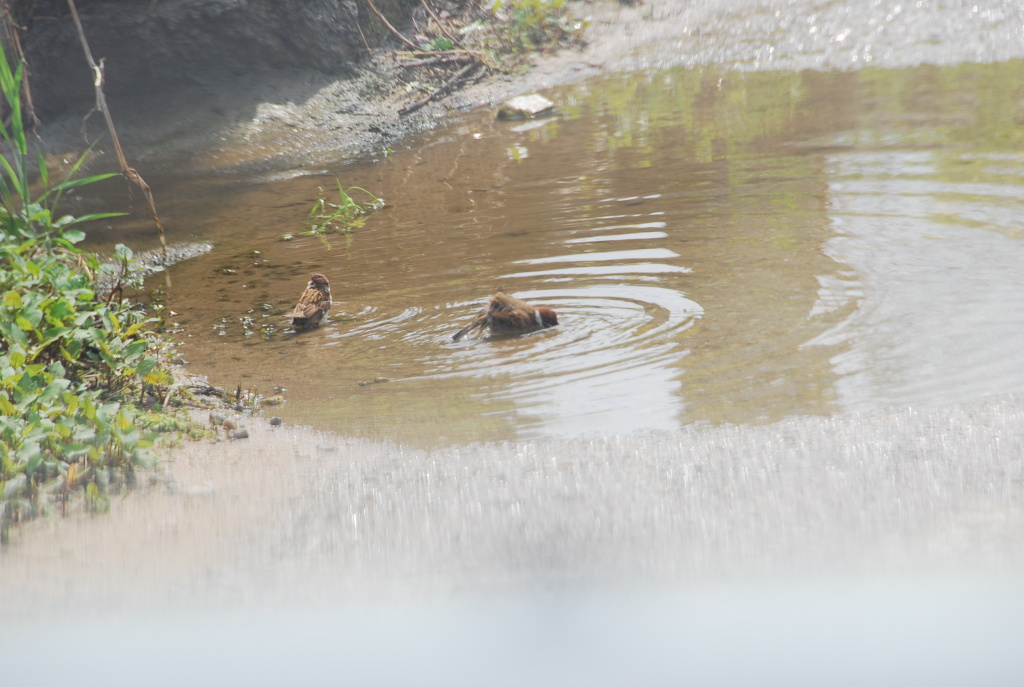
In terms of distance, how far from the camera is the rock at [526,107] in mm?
12180

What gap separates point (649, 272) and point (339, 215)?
353 centimetres

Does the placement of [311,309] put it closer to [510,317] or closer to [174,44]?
[510,317]

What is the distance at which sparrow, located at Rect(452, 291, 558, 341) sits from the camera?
16.6 ft

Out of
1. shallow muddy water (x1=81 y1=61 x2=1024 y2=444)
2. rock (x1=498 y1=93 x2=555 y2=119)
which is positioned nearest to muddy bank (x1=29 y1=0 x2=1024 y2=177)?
rock (x1=498 y1=93 x2=555 y2=119)

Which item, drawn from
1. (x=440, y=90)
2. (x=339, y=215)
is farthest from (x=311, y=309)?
(x=440, y=90)

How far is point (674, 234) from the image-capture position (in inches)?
258

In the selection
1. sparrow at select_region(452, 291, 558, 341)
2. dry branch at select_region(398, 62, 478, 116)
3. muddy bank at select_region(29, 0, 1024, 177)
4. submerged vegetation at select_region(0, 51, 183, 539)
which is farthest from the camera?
dry branch at select_region(398, 62, 478, 116)

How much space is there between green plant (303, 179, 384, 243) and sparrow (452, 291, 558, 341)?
3.28 m

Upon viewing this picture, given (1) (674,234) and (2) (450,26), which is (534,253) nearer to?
(1) (674,234)

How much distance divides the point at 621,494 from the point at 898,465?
0.90m

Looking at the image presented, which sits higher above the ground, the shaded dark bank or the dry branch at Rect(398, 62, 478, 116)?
the shaded dark bank

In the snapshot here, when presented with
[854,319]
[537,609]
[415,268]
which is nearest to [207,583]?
[537,609]

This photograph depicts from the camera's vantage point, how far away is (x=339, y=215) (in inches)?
331

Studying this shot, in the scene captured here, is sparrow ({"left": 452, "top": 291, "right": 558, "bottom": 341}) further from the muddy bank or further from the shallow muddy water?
the muddy bank
